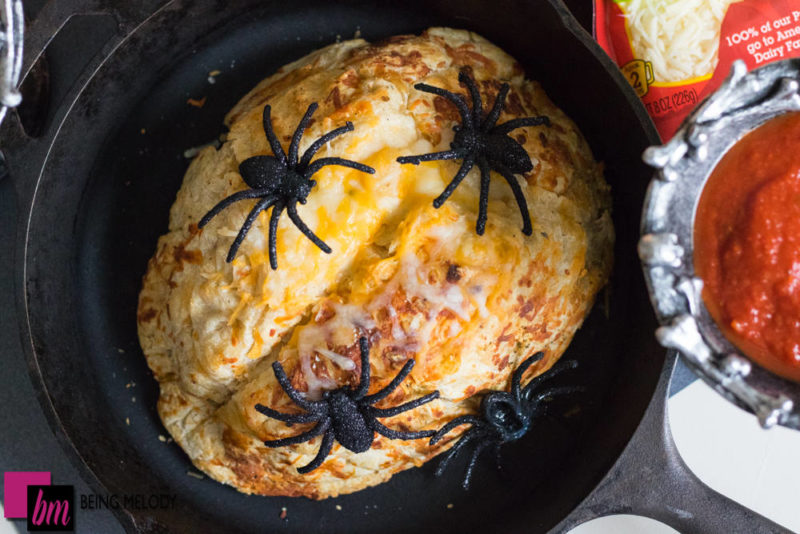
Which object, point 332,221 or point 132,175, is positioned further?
point 132,175

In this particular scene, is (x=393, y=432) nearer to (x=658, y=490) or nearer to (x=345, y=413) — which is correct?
(x=345, y=413)

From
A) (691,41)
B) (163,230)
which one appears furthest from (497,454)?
(691,41)

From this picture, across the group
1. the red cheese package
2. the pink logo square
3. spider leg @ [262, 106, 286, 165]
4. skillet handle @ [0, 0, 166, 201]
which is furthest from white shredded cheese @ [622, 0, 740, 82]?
the pink logo square

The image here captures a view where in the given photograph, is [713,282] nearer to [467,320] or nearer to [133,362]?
[467,320]

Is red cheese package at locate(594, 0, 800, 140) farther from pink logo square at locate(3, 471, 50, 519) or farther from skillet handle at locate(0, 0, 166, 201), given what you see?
pink logo square at locate(3, 471, 50, 519)

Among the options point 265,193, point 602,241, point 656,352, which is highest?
point 265,193

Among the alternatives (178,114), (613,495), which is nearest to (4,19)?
(178,114)
